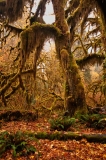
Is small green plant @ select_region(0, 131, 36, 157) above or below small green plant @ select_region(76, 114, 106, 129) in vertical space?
below

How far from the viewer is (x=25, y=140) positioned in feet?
17.6

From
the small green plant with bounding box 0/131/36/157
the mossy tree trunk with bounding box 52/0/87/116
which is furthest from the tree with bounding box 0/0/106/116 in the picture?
the small green plant with bounding box 0/131/36/157

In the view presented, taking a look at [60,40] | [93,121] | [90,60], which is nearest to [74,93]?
[93,121]

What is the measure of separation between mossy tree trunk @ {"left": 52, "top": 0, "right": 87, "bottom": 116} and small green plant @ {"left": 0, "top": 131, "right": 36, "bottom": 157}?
3633 mm

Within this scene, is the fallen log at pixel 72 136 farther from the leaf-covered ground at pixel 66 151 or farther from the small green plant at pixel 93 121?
the small green plant at pixel 93 121

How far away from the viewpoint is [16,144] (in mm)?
5156

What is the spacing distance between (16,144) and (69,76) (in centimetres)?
435

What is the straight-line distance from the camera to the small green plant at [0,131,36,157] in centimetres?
499

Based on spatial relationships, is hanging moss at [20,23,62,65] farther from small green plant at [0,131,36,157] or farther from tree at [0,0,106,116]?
small green plant at [0,131,36,157]

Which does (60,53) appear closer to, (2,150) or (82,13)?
(82,13)

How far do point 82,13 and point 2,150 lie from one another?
22.0 feet

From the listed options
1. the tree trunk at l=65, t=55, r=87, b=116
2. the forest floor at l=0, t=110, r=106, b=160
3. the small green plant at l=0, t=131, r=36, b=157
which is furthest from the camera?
the tree trunk at l=65, t=55, r=87, b=116


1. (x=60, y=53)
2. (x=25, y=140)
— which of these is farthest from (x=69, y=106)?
(x=25, y=140)

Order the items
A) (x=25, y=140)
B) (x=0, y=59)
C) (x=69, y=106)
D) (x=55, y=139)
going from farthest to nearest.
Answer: (x=0, y=59) → (x=69, y=106) → (x=55, y=139) → (x=25, y=140)
